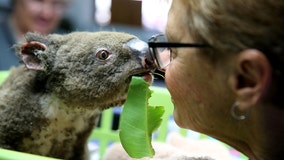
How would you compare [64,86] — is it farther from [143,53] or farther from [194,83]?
[194,83]

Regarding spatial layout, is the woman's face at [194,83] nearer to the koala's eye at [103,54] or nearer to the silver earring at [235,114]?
the silver earring at [235,114]

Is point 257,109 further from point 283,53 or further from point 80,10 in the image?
point 80,10

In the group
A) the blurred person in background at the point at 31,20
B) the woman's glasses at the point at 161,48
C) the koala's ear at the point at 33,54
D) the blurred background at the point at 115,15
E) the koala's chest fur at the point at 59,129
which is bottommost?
the blurred background at the point at 115,15

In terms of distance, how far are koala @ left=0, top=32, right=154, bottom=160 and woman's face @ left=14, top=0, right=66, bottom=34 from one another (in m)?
0.97

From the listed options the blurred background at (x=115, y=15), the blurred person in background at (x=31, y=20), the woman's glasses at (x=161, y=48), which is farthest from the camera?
the blurred background at (x=115, y=15)

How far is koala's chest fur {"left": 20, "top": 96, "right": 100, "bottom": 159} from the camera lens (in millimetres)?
959

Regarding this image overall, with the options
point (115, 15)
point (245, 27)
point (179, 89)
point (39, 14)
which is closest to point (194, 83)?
point (179, 89)

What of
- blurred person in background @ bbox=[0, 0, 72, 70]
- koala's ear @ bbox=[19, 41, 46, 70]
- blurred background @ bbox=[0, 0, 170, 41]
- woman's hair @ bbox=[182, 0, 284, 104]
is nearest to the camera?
woman's hair @ bbox=[182, 0, 284, 104]

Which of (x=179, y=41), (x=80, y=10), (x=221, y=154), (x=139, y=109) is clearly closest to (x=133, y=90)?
(x=139, y=109)

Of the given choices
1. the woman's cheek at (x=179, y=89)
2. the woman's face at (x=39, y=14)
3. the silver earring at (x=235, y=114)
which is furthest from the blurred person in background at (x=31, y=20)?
the silver earring at (x=235, y=114)

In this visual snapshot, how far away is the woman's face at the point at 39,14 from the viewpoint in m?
1.99

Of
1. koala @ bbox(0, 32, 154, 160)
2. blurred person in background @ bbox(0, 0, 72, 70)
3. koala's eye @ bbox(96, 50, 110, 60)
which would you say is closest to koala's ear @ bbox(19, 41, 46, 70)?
koala @ bbox(0, 32, 154, 160)

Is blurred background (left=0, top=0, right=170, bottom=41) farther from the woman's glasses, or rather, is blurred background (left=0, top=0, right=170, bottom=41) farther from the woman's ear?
the woman's ear

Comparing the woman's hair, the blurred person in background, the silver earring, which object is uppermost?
the woman's hair
